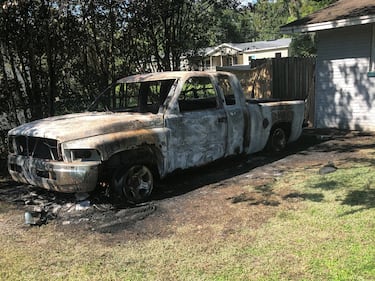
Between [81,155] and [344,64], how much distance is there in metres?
8.15

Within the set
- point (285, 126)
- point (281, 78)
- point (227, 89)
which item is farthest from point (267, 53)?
point (227, 89)

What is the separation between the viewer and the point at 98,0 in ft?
31.5

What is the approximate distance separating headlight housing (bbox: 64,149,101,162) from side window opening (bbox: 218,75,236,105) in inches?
109

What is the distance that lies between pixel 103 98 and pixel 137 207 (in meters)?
Answer: 2.47

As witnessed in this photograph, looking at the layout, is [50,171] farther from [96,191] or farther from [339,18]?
[339,18]

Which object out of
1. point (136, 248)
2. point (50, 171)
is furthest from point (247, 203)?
point (50, 171)

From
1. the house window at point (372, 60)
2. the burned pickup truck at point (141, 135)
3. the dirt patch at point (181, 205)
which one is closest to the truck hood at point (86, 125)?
the burned pickup truck at point (141, 135)

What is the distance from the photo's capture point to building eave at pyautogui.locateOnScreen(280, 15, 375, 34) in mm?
9953

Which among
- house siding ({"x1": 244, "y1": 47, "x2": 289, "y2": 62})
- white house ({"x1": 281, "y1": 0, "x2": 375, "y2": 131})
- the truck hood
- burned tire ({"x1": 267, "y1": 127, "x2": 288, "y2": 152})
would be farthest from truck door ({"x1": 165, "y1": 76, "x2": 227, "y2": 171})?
house siding ({"x1": 244, "y1": 47, "x2": 289, "y2": 62})

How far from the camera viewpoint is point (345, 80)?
1130cm

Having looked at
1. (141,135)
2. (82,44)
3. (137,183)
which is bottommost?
(137,183)

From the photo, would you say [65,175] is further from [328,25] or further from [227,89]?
[328,25]

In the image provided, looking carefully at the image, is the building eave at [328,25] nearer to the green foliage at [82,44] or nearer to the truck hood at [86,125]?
the green foliage at [82,44]

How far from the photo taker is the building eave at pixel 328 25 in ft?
32.7
